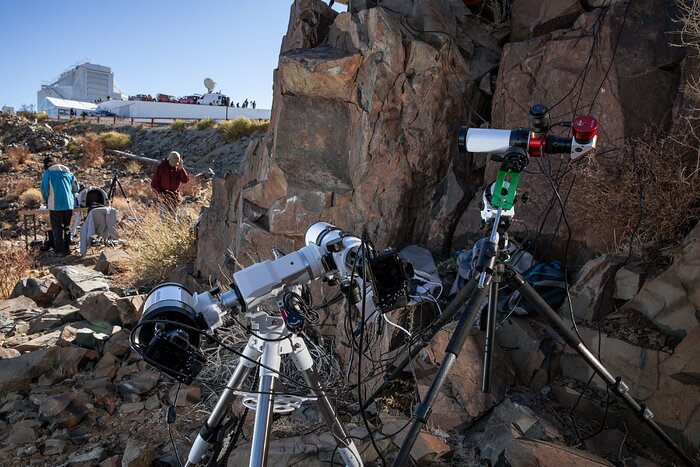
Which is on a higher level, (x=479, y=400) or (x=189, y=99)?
(x=189, y=99)

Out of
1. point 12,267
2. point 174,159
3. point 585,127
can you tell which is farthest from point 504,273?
point 12,267

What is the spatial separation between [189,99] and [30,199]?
89.4 ft

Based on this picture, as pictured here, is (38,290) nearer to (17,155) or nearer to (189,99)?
(17,155)

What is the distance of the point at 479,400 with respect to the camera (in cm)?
293

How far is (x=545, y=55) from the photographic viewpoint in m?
4.10

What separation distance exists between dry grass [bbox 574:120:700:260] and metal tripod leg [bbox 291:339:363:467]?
2266mm

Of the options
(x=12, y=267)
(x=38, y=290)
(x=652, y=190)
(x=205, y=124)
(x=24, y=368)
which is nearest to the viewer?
(x=652, y=190)

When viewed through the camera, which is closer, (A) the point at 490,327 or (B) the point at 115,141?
(A) the point at 490,327

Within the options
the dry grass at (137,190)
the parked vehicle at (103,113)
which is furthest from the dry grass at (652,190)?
the parked vehicle at (103,113)

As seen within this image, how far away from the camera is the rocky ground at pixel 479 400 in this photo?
2623 millimetres

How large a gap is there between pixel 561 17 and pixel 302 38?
2.33m

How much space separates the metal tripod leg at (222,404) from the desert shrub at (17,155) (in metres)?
19.3

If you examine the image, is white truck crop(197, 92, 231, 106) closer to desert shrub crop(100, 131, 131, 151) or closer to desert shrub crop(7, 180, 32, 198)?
desert shrub crop(100, 131, 131, 151)

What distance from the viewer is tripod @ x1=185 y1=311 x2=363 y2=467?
165cm
